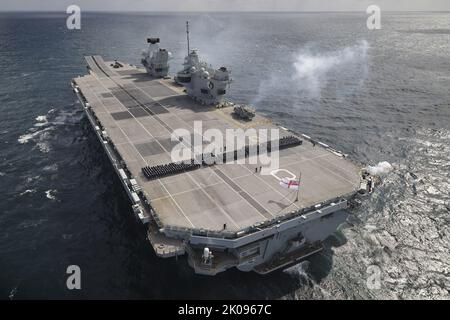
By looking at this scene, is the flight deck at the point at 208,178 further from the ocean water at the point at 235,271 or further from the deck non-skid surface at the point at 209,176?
the ocean water at the point at 235,271

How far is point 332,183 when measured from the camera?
37219mm

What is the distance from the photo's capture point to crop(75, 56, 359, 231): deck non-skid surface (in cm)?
3256

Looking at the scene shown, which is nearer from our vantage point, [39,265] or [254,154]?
[39,265]

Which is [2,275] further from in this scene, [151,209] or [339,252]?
[339,252]

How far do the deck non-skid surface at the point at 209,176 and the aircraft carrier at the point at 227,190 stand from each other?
0.10m

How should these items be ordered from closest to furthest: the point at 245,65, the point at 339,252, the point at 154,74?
the point at 339,252 < the point at 154,74 < the point at 245,65

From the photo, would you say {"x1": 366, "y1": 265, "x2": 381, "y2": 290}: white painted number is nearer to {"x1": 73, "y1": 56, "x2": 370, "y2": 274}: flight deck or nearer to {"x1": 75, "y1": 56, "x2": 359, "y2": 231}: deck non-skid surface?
{"x1": 73, "y1": 56, "x2": 370, "y2": 274}: flight deck

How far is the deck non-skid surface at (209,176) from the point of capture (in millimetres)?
32562

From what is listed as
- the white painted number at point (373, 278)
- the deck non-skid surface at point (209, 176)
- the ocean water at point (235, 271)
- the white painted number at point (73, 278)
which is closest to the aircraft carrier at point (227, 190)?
the deck non-skid surface at point (209, 176)

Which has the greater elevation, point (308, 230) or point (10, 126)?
point (10, 126)

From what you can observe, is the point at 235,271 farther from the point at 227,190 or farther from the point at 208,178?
the point at 208,178

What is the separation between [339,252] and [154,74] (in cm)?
6389

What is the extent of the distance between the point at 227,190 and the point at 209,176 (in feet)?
11.9

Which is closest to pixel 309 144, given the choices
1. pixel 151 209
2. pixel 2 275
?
pixel 151 209
